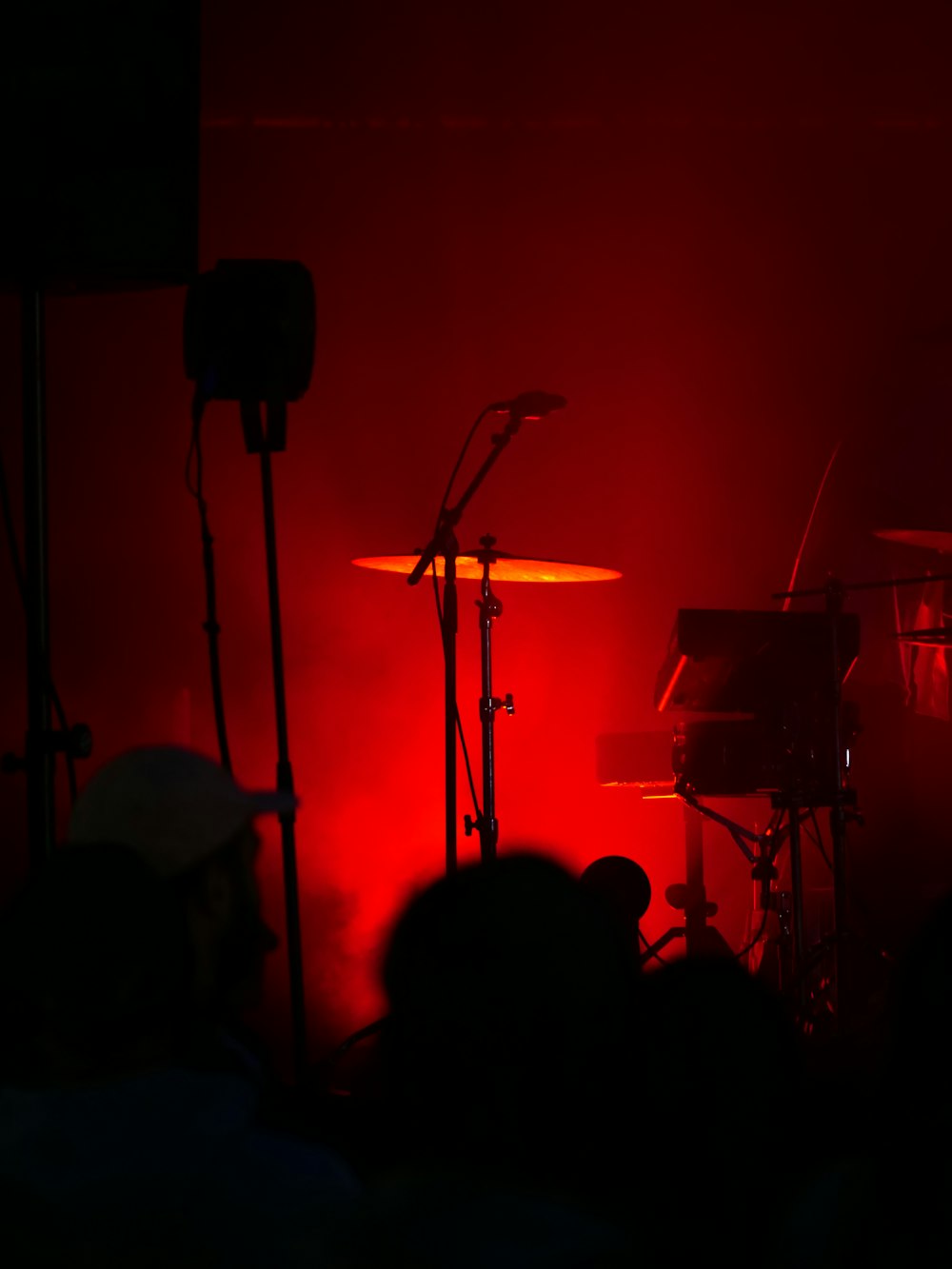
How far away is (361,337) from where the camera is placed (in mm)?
6008

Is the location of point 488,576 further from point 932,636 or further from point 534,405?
point 932,636

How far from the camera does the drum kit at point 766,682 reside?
13.6 ft

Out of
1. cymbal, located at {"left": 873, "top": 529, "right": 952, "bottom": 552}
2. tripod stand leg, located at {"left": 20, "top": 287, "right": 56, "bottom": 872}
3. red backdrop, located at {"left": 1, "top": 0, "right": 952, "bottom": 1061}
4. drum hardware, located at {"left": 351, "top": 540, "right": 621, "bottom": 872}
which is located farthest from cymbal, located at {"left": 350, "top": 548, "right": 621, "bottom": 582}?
tripod stand leg, located at {"left": 20, "top": 287, "right": 56, "bottom": 872}

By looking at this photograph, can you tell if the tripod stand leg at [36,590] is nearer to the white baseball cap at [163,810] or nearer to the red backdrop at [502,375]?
the white baseball cap at [163,810]

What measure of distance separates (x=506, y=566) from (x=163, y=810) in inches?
131

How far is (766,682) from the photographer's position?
431 centimetres

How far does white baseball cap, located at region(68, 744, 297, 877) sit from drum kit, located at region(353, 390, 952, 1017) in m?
2.73

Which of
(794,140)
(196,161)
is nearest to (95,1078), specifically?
(196,161)

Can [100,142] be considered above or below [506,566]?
above

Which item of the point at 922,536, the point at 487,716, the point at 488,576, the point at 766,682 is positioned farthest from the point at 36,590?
the point at 922,536

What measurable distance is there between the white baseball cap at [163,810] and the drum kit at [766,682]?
273 centimetres

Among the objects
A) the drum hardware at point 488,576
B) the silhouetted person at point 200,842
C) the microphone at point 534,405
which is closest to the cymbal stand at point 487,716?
the drum hardware at point 488,576

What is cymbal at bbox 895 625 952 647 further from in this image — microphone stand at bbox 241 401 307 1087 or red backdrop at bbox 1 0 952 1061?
microphone stand at bbox 241 401 307 1087

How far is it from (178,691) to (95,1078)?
4.84 metres
